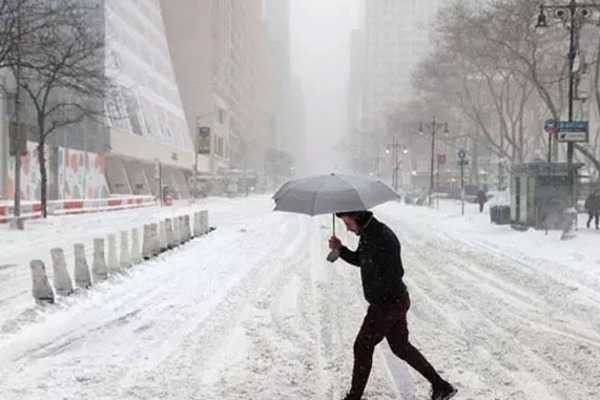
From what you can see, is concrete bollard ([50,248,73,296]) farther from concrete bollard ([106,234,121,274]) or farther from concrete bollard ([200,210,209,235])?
concrete bollard ([200,210,209,235])

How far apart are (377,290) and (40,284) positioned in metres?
6.24

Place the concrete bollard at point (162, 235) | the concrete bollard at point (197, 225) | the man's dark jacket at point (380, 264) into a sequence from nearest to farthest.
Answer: the man's dark jacket at point (380, 264), the concrete bollard at point (162, 235), the concrete bollard at point (197, 225)

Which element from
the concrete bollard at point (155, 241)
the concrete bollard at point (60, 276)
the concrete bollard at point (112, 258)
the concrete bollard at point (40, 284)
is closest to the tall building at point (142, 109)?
the concrete bollard at point (155, 241)

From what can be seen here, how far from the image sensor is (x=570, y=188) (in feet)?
71.9

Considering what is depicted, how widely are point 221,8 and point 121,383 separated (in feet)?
385

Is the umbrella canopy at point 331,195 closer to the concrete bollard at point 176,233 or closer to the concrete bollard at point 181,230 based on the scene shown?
the concrete bollard at point 176,233

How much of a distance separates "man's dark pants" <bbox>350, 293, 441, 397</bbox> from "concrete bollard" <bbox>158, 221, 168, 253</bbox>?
12.3 meters

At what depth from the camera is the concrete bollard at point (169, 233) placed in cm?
1753

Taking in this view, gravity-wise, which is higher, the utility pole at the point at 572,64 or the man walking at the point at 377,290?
the utility pole at the point at 572,64

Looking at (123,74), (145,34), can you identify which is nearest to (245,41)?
(145,34)

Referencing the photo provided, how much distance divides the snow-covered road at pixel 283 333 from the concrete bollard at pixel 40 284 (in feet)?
0.82

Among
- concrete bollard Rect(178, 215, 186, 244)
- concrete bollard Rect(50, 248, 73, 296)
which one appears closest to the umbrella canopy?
concrete bollard Rect(50, 248, 73, 296)

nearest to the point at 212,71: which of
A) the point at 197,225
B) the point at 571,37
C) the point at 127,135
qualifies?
the point at 127,135

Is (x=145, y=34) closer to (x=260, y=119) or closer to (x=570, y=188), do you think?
(x=570, y=188)
